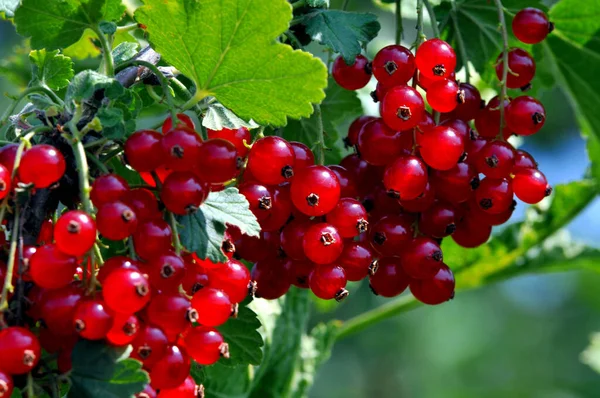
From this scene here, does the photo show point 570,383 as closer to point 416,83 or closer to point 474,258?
point 474,258

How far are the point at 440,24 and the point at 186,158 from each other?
34.6 inches

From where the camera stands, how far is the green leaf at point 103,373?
44.3 inches

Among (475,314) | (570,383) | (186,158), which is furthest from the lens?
(475,314)

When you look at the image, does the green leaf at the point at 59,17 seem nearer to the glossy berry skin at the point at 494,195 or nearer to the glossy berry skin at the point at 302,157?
the glossy berry skin at the point at 302,157

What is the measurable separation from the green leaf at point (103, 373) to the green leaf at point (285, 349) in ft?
3.39

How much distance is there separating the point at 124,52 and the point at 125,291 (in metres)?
0.59

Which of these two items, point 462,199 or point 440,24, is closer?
point 462,199

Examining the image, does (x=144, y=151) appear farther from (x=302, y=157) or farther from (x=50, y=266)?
(x=302, y=157)

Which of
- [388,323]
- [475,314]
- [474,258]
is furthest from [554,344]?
[474,258]

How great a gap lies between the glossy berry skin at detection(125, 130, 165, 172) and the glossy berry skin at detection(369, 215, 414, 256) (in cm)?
44

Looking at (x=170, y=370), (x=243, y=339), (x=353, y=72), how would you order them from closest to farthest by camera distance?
(x=170, y=370), (x=243, y=339), (x=353, y=72)

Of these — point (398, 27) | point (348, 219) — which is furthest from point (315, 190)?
point (398, 27)

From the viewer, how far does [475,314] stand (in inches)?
356

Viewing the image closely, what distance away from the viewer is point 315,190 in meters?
1.38
